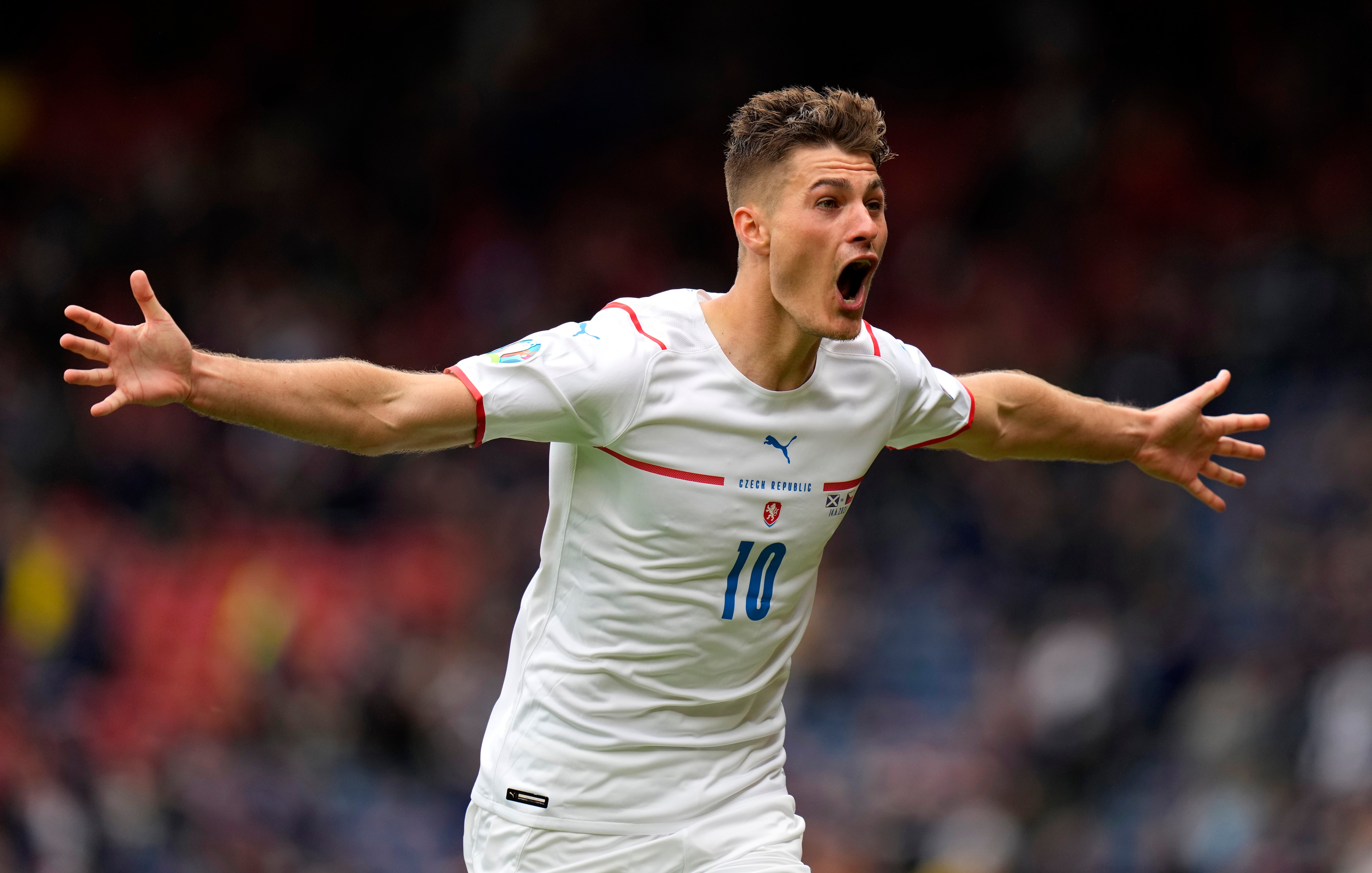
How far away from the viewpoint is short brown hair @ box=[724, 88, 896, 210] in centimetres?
371

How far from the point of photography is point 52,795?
8.64 meters

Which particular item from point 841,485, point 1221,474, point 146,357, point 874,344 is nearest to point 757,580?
point 841,485

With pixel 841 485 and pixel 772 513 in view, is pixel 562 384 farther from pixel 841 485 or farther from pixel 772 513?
pixel 841 485

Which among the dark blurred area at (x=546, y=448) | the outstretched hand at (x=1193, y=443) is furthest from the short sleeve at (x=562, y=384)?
the dark blurred area at (x=546, y=448)

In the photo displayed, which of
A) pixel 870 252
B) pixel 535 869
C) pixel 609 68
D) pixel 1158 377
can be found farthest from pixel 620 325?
pixel 609 68

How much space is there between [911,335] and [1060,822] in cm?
357

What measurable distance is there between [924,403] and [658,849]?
1439 millimetres

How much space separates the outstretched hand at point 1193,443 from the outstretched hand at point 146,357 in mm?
3011

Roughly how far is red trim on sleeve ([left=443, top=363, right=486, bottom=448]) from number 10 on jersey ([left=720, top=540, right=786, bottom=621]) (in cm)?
75

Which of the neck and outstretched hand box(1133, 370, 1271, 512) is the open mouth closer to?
the neck

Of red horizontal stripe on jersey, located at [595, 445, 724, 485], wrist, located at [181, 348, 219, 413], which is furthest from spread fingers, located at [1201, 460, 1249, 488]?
wrist, located at [181, 348, 219, 413]

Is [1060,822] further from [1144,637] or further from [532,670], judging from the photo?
[532,670]

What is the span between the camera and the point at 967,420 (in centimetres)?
420

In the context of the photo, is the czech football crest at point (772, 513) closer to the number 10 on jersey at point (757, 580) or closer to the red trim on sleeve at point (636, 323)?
the number 10 on jersey at point (757, 580)
